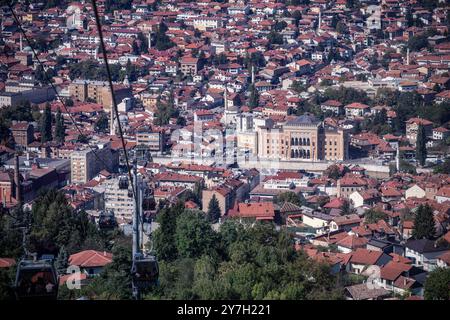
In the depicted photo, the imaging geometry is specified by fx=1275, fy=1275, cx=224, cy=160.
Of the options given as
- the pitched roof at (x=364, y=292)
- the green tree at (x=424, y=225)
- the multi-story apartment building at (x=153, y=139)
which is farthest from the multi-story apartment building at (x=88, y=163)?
the pitched roof at (x=364, y=292)

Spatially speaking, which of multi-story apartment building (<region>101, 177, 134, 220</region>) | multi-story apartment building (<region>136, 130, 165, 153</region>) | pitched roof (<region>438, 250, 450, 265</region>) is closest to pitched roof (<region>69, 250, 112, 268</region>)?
pitched roof (<region>438, 250, 450, 265</region>)

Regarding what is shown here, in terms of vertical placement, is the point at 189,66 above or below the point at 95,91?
above

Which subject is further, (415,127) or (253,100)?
(253,100)

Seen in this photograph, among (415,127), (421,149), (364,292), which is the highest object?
(415,127)

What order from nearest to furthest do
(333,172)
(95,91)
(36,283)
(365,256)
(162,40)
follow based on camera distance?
(36,283)
(365,256)
(333,172)
(95,91)
(162,40)

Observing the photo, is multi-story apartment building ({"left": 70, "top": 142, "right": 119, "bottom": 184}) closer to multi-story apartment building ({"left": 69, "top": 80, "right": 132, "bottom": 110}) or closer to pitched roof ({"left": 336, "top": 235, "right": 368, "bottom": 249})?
multi-story apartment building ({"left": 69, "top": 80, "right": 132, "bottom": 110})

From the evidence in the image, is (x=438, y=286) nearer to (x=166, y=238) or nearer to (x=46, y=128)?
(x=166, y=238)

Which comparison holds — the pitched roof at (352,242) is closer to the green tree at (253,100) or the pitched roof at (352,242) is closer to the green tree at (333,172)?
the green tree at (333,172)

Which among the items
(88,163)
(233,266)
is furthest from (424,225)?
(88,163)
